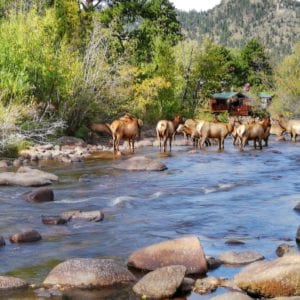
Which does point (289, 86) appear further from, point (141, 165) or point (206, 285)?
point (206, 285)

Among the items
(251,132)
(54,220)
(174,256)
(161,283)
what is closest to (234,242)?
(174,256)

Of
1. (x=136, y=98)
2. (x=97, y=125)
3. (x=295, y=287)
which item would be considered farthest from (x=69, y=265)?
(x=136, y=98)

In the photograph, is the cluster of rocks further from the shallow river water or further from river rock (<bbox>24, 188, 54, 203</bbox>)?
river rock (<bbox>24, 188, 54, 203</bbox>)

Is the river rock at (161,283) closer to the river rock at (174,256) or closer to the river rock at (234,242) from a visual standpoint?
the river rock at (174,256)

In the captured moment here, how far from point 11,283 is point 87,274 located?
0.99 metres

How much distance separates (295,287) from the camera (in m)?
7.62

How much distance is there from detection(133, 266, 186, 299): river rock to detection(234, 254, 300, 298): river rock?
758 mm

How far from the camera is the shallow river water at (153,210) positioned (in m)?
10.2

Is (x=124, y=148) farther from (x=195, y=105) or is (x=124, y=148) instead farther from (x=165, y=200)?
(x=195, y=105)

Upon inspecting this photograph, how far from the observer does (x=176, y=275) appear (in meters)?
8.06

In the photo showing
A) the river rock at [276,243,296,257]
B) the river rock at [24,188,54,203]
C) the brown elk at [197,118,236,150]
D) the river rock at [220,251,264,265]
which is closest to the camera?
the river rock at [220,251,264,265]

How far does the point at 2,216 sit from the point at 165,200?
4.14m

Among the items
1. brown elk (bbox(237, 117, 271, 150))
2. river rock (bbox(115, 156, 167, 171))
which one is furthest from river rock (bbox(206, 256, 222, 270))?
brown elk (bbox(237, 117, 271, 150))

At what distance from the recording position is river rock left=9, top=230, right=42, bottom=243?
35.2 ft
